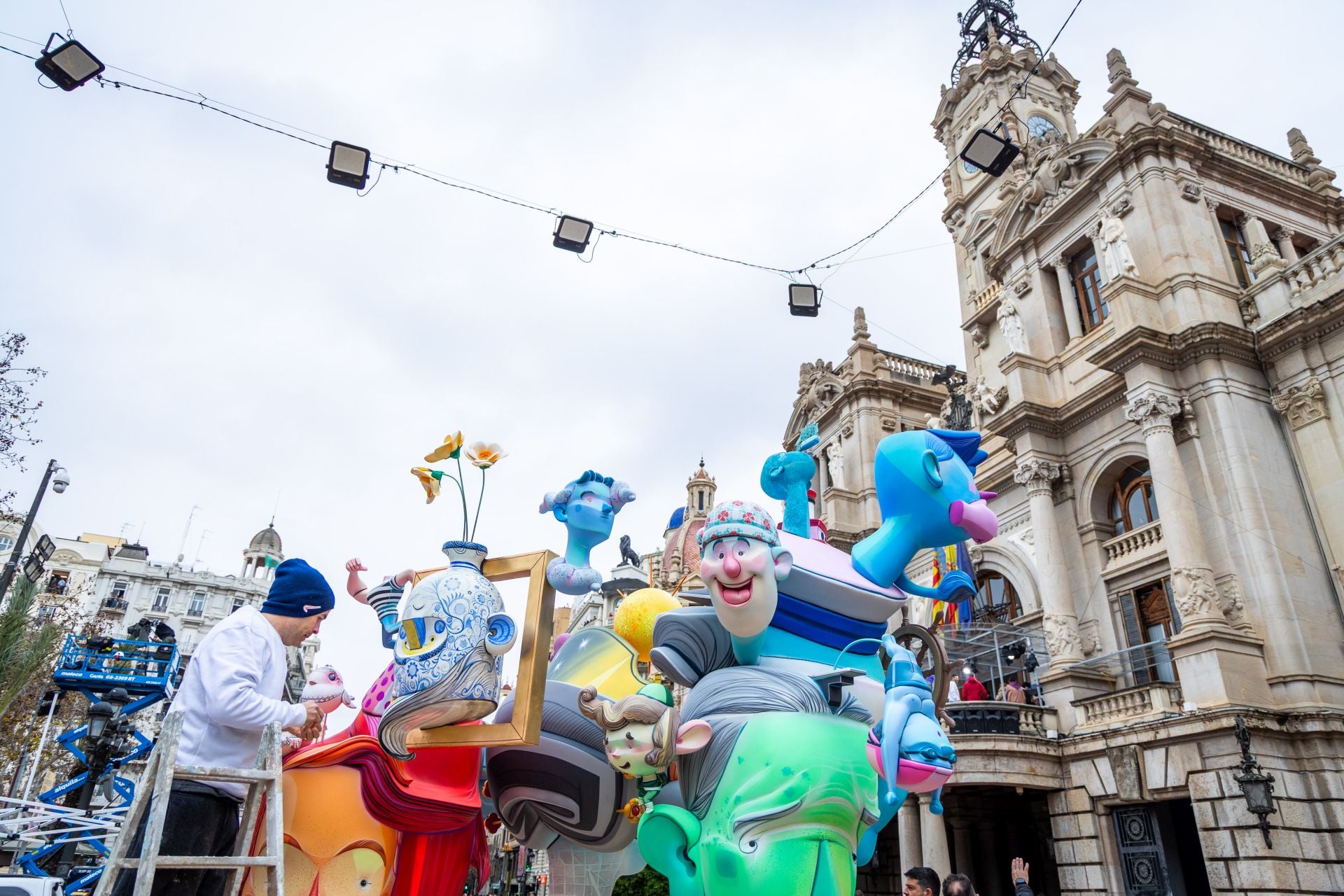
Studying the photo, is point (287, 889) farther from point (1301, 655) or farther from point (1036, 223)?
point (1036, 223)

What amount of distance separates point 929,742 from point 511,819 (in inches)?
133

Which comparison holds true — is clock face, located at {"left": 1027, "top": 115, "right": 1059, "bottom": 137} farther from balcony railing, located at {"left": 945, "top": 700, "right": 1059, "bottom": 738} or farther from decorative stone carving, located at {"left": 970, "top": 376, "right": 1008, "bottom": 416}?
balcony railing, located at {"left": 945, "top": 700, "right": 1059, "bottom": 738}

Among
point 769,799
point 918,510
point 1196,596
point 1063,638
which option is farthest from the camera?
point 1063,638

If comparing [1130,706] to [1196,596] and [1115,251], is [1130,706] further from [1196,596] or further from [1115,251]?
[1115,251]

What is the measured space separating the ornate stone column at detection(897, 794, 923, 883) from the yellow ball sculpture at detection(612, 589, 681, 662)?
13287 mm

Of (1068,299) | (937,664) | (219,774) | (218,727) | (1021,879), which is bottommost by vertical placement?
(1021,879)

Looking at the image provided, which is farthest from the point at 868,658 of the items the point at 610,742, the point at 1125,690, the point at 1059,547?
the point at 1059,547

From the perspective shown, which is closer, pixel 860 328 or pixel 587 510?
pixel 587 510

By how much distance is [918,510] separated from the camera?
629cm

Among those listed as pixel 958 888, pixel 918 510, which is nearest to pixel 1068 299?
pixel 918 510

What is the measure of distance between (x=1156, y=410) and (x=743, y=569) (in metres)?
14.1

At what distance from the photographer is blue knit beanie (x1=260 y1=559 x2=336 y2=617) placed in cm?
496

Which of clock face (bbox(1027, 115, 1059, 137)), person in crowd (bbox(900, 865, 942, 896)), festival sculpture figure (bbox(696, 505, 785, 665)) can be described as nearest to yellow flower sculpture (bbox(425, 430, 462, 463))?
festival sculpture figure (bbox(696, 505, 785, 665))

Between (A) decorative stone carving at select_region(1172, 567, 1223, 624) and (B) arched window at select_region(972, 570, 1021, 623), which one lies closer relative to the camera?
(A) decorative stone carving at select_region(1172, 567, 1223, 624)
